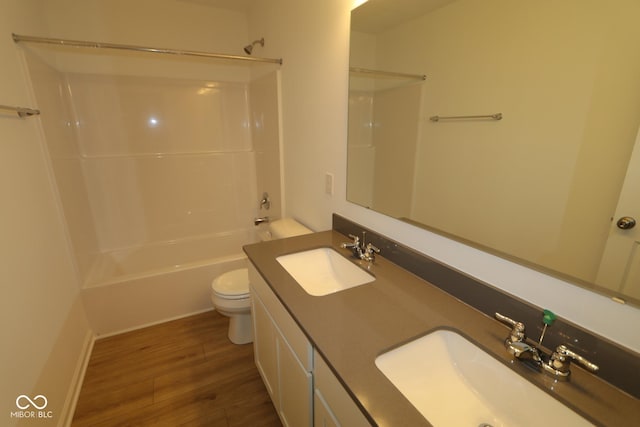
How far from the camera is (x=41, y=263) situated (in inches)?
59.5

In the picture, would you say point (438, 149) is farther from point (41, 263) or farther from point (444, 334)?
Answer: point (41, 263)

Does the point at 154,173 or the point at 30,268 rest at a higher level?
the point at 154,173

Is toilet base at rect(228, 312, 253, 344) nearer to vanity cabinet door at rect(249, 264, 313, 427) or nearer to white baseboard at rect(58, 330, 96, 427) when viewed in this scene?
vanity cabinet door at rect(249, 264, 313, 427)

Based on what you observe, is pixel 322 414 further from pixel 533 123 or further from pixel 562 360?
pixel 533 123

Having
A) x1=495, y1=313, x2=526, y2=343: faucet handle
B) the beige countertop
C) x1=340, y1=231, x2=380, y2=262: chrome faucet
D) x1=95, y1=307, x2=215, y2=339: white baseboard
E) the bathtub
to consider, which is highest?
x1=495, y1=313, x2=526, y2=343: faucet handle

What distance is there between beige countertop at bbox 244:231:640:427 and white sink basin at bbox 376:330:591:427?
3 centimetres

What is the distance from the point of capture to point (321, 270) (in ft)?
4.88

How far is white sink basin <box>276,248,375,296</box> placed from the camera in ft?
4.50

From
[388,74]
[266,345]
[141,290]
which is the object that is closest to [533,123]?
[388,74]

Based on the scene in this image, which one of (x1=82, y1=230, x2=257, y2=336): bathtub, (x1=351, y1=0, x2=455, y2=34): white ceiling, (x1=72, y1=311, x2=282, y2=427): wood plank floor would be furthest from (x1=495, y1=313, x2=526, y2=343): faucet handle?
(x1=82, y1=230, x2=257, y2=336): bathtub

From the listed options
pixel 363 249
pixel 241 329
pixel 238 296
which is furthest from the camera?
pixel 241 329

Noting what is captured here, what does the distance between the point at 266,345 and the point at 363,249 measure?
0.68 metres

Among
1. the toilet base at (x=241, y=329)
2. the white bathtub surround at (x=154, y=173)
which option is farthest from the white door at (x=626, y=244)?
the white bathtub surround at (x=154, y=173)

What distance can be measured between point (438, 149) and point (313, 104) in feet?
3.07
